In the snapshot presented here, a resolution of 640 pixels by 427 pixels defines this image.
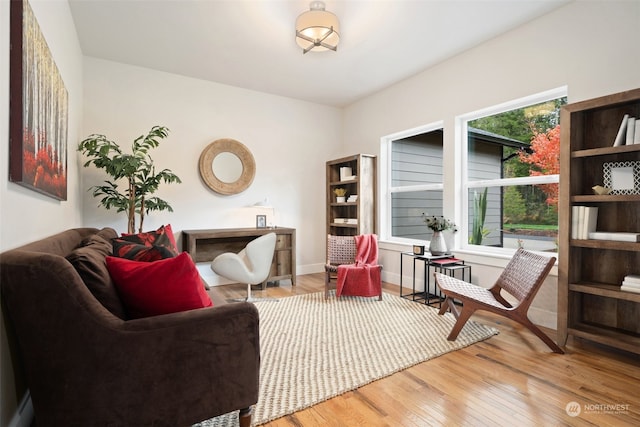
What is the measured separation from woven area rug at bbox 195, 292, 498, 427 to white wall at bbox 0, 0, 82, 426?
36.9 inches

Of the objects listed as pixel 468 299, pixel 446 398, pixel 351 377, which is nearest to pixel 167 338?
pixel 351 377

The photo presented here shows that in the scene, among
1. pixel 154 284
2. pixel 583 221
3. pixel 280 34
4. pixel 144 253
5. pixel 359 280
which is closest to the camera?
pixel 154 284

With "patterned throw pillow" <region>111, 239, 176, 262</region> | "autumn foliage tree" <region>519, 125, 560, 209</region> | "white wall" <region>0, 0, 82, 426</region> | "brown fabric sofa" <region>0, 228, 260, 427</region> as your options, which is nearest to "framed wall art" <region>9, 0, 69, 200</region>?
"white wall" <region>0, 0, 82, 426</region>

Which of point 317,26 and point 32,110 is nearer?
point 32,110

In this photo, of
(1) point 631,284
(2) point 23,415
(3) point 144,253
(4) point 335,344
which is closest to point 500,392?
(4) point 335,344

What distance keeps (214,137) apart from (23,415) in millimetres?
3629

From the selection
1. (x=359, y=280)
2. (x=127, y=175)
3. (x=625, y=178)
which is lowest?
(x=359, y=280)

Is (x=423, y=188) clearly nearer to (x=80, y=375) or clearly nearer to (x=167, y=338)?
(x=167, y=338)

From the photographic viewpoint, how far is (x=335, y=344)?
2521 millimetres

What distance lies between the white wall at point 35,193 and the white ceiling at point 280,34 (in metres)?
0.47

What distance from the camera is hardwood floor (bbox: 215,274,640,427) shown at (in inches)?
64.7

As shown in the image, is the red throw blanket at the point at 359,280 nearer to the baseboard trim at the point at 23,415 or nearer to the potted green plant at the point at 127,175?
the potted green plant at the point at 127,175

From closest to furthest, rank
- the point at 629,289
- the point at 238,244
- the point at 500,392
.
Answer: the point at 500,392 < the point at 629,289 < the point at 238,244

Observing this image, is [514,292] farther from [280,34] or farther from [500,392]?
[280,34]
